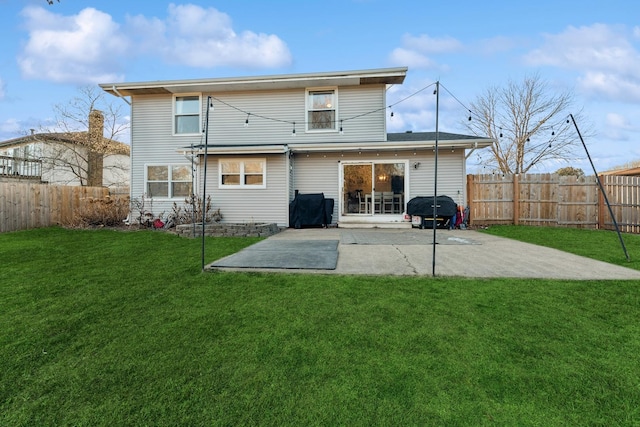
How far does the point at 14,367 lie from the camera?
6.41 ft

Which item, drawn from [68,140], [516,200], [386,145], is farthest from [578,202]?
[68,140]

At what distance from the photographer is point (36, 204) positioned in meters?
9.99

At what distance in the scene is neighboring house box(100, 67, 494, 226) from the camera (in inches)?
406

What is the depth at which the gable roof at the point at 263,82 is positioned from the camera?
402 inches

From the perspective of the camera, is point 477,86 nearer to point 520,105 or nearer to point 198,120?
point 520,105

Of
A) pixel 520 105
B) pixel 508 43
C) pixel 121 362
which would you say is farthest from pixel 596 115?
pixel 121 362

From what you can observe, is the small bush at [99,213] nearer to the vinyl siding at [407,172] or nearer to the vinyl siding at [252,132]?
the vinyl siding at [252,132]

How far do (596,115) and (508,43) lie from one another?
331 inches

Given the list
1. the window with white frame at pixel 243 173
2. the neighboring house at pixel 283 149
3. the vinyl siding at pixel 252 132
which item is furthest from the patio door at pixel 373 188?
the window with white frame at pixel 243 173

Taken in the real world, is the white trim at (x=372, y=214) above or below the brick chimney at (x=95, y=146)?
below

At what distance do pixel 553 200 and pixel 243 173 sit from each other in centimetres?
1091

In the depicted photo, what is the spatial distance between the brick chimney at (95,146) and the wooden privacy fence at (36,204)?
28.8 ft

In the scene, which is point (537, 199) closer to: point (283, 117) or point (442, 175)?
point (442, 175)

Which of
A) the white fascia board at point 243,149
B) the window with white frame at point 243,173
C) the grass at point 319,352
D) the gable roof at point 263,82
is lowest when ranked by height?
the grass at point 319,352
